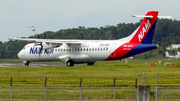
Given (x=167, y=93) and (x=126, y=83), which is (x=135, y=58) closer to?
(x=126, y=83)

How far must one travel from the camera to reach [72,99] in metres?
20.9

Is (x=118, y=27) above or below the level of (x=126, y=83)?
above

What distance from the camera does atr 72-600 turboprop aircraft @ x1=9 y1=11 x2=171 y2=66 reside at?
45031 millimetres

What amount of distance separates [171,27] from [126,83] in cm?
10958

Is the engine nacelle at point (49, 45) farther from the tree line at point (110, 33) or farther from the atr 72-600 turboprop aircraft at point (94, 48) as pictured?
the tree line at point (110, 33)

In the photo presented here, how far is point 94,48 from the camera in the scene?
47625mm

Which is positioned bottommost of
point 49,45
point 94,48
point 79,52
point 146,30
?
point 79,52

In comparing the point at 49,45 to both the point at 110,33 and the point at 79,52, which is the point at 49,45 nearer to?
the point at 79,52

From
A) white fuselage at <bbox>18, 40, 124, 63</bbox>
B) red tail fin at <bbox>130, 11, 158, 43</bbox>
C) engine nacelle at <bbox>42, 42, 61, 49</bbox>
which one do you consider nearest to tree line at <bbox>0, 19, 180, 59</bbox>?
white fuselage at <bbox>18, 40, 124, 63</bbox>

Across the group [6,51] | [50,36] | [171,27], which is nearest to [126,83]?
[6,51]

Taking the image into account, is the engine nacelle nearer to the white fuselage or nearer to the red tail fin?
the white fuselage

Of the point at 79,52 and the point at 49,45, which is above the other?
the point at 49,45

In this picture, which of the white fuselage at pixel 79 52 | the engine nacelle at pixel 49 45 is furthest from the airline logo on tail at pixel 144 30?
the engine nacelle at pixel 49 45

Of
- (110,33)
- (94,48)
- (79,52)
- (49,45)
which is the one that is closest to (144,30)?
(94,48)
